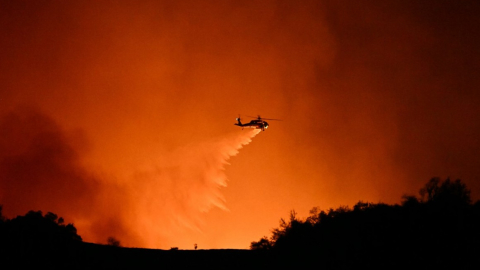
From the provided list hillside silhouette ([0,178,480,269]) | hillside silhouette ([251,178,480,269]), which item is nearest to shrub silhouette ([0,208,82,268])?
hillside silhouette ([0,178,480,269])

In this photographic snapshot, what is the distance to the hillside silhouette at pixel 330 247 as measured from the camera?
43.4 metres

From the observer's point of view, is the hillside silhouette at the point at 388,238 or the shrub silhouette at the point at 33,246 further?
the shrub silhouette at the point at 33,246

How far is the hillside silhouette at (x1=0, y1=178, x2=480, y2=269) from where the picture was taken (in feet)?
143

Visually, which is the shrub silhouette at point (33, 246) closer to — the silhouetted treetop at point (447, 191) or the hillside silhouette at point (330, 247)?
the hillside silhouette at point (330, 247)

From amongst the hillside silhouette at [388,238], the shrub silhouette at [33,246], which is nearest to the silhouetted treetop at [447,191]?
the hillside silhouette at [388,238]

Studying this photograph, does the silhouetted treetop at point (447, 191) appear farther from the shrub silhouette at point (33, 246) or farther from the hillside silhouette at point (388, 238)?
the shrub silhouette at point (33, 246)

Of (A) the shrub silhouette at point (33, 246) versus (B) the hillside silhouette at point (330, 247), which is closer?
(B) the hillside silhouette at point (330, 247)

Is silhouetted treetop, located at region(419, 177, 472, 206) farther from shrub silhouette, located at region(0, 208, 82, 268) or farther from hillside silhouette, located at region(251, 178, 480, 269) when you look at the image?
shrub silhouette, located at region(0, 208, 82, 268)

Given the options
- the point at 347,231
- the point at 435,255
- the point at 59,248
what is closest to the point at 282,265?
the point at 347,231

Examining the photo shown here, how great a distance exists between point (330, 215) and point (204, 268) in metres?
22.4

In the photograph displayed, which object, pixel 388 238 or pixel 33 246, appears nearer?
pixel 388 238

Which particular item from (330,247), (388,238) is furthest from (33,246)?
(388,238)

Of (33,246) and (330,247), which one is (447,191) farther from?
(33,246)

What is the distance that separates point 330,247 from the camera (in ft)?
156
